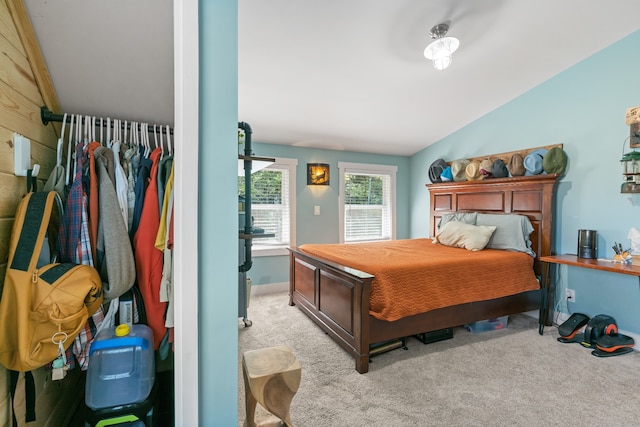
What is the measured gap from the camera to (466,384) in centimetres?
199

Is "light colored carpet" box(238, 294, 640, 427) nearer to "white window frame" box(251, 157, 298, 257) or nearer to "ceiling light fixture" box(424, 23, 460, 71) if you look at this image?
"white window frame" box(251, 157, 298, 257)

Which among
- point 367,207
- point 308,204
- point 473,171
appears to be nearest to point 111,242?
point 308,204

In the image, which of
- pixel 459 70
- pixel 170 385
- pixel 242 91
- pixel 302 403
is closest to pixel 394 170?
pixel 459 70

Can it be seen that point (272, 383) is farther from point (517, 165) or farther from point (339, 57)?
point (517, 165)

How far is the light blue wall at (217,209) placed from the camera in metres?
0.92

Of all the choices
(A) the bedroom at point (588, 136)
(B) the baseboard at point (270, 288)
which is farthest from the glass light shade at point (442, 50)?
(B) the baseboard at point (270, 288)

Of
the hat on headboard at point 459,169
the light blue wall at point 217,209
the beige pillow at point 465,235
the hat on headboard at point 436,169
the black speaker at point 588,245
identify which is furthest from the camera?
the hat on headboard at point 436,169

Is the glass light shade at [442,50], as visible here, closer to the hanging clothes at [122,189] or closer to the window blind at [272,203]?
the hanging clothes at [122,189]

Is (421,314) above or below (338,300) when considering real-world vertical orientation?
below

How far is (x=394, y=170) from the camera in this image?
16.7ft

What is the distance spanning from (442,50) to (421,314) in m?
2.16

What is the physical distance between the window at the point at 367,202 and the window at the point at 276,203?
2.82 feet

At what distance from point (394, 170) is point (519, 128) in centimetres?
195

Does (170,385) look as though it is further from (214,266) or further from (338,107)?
(338,107)
